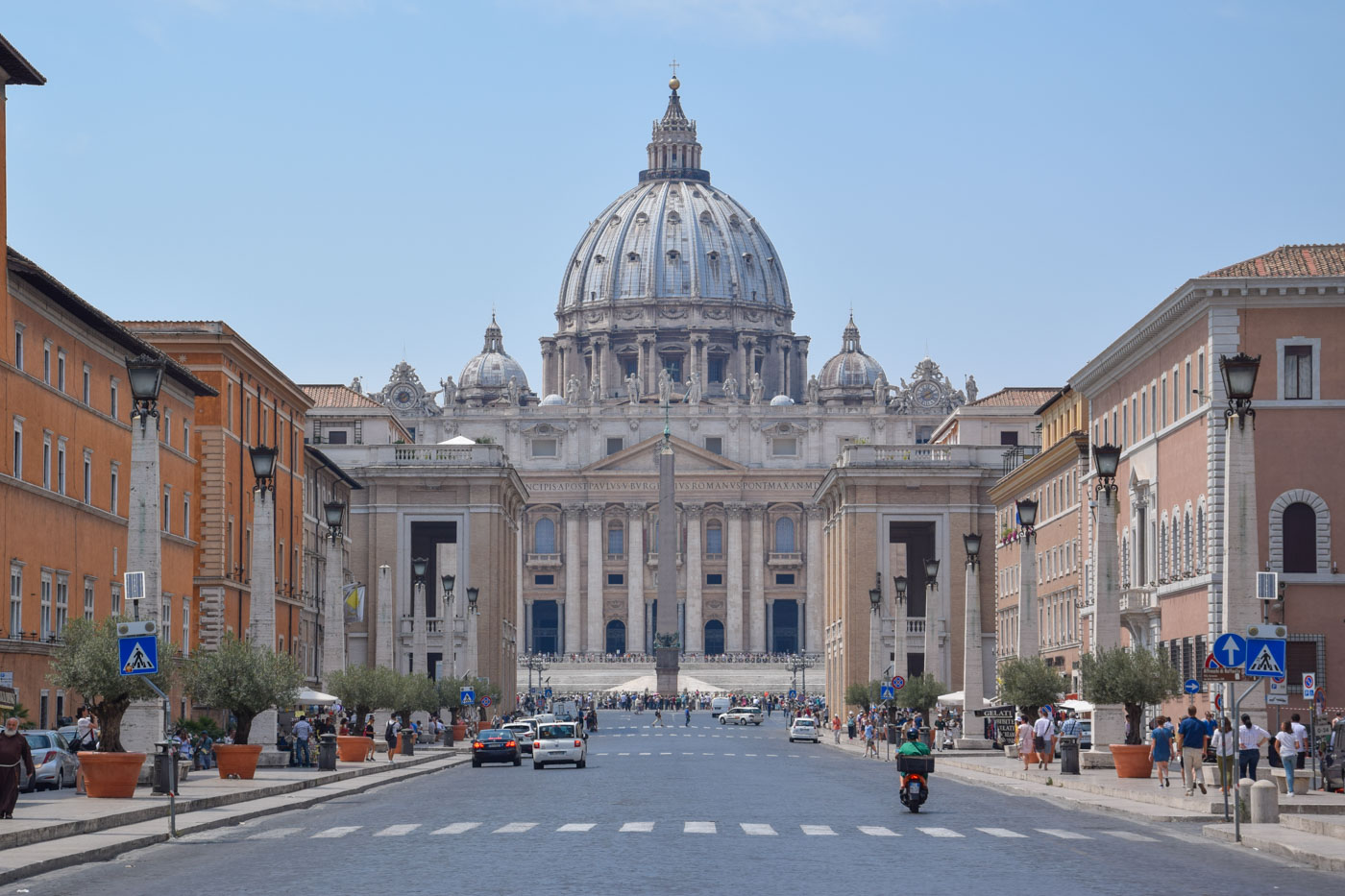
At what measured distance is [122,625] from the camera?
3088cm

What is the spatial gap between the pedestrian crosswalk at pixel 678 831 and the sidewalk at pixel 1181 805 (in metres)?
1.82

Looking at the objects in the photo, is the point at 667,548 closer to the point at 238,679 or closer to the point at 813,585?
the point at 813,585

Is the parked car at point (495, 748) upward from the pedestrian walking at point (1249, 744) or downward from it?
downward

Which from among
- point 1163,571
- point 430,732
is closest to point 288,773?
point 1163,571

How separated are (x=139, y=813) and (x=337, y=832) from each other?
9.75 ft

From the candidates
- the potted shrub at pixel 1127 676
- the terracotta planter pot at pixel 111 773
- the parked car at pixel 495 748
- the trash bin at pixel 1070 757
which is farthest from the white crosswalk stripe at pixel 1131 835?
the parked car at pixel 495 748

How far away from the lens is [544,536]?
189625mm

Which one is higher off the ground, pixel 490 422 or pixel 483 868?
pixel 490 422

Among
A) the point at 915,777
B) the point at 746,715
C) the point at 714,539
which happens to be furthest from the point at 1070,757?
the point at 714,539

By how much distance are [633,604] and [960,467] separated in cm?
7627

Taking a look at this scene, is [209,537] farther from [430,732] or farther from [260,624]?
[260,624]

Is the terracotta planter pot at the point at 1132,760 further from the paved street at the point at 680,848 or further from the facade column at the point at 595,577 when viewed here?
the facade column at the point at 595,577

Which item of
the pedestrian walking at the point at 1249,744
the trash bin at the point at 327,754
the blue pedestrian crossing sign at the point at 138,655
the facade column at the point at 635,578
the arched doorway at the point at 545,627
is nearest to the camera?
the blue pedestrian crossing sign at the point at 138,655

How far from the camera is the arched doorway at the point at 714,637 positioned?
620ft
